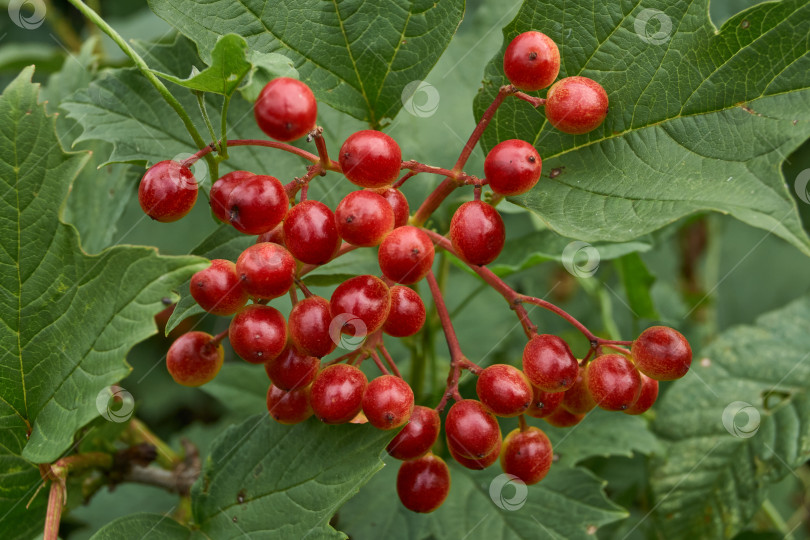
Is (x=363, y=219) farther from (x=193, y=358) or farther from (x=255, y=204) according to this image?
(x=193, y=358)

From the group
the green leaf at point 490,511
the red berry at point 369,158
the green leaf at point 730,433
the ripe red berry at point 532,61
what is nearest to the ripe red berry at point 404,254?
the red berry at point 369,158

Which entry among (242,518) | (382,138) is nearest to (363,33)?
(382,138)

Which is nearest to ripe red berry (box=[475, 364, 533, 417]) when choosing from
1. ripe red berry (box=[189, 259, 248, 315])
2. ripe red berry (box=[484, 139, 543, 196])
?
ripe red berry (box=[484, 139, 543, 196])

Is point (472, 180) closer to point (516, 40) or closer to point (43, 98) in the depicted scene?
point (516, 40)

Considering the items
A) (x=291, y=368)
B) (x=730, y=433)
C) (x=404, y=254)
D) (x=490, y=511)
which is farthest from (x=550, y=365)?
(x=730, y=433)

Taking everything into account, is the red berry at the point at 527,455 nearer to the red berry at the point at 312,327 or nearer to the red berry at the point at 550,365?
the red berry at the point at 550,365

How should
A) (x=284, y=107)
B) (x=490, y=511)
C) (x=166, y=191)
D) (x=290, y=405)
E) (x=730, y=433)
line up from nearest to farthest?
(x=284, y=107), (x=166, y=191), (x=290, y=405), (x=490, y=511), (x=730, y=433)

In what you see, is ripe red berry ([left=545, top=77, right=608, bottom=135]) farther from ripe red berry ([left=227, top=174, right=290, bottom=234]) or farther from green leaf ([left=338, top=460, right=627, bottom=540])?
green leaf ([left=338, top=460, right=627, bottom=540])
